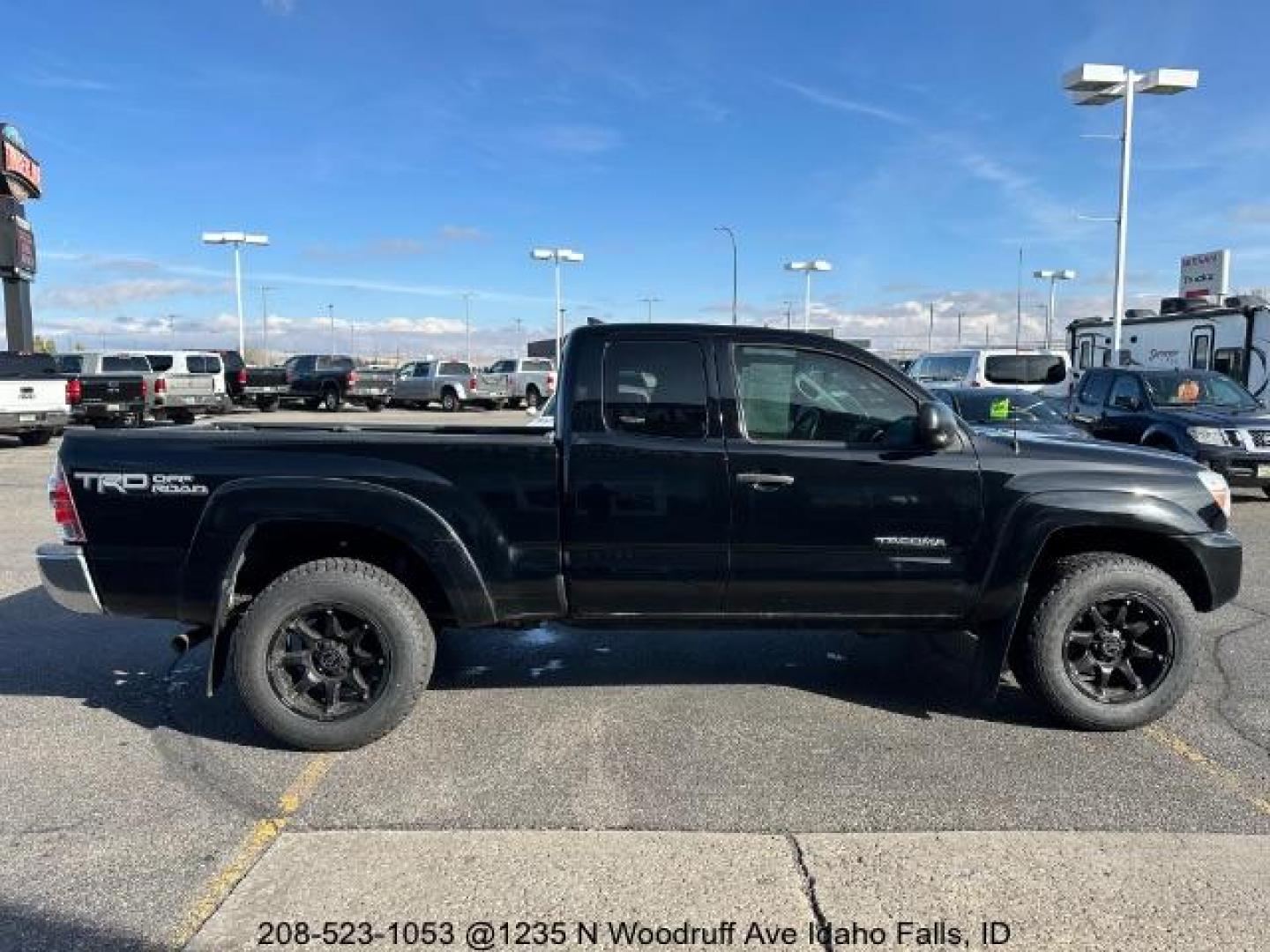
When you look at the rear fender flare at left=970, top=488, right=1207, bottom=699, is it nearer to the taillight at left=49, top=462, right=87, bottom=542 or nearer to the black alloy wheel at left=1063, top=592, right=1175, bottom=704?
the black alloy wheel at left=1063, top=592, right=1175, bottom=704

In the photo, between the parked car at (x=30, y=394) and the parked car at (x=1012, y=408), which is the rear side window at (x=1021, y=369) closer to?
the parked car at (x=1012, y=408)

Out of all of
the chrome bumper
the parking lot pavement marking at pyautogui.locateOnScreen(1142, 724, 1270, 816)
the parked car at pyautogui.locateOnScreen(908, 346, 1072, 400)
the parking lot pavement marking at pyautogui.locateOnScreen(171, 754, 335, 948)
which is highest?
the parked car at pyautogui.locateOnScreen(908, 346, 1072, 400)

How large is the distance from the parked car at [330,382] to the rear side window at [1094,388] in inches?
949

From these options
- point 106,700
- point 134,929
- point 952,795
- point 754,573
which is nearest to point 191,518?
point 106,700

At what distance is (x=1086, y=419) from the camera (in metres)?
12.9

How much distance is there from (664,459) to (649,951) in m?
2.02

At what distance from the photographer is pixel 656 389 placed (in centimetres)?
426

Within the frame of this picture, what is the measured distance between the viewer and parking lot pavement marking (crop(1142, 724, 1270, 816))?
363cm

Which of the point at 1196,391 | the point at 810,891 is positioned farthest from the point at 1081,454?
the point at 1196,391

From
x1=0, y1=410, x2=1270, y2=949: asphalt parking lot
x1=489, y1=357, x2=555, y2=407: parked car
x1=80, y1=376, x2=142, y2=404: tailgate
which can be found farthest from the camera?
x1=489, y1=357, x2=555, y2=407: parked car

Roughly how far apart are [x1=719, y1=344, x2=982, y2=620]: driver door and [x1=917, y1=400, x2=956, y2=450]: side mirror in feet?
0.16

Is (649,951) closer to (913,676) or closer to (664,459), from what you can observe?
(664,459)

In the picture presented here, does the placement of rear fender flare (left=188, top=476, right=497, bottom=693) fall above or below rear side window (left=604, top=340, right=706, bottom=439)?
below

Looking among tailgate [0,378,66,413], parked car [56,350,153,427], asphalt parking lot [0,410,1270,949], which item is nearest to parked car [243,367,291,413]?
parked car [56,350,153,427]
